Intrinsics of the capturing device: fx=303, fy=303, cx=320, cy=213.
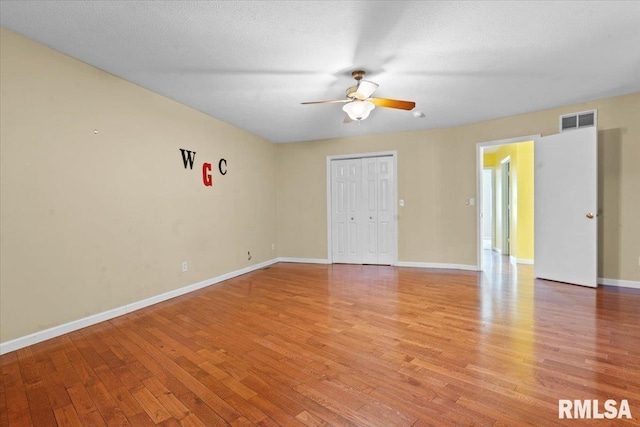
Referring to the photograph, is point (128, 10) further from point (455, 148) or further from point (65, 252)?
point (455, 148)

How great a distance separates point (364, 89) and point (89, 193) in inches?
116

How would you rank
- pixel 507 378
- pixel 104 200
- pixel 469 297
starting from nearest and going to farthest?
pixel 507 378
pixel 104 200
pixel 469 297

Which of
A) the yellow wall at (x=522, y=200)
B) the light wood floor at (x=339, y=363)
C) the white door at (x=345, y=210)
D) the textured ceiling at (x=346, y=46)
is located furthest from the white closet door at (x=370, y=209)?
the yellow wall at (x=522, y=200)

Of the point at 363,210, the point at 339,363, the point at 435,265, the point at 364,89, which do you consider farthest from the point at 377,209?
the point at 339,363

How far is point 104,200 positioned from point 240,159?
2.46 metres

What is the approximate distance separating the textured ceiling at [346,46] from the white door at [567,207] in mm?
639

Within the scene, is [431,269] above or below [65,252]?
below

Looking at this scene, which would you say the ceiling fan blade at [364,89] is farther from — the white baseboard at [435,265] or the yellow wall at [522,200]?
the yellow wall at [522,200]

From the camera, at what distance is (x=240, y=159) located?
17.4 feet

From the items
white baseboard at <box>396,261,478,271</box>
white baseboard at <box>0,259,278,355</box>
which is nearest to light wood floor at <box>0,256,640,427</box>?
white baseboard at <box>0,259,278,355</box>

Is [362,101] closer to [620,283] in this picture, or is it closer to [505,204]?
[620,283]

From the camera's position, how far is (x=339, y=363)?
222cm

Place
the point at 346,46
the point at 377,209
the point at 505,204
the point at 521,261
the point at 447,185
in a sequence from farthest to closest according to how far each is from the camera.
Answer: the point at 505,204 → the point at 377,209 → the point at 521,261 → the point at 447,185 → the point at 346,46

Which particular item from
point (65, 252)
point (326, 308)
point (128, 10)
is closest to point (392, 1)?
point (128, 10)
